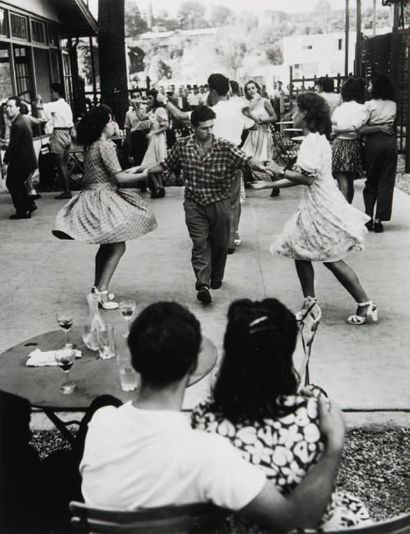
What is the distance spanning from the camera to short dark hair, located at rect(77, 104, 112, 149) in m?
5.52

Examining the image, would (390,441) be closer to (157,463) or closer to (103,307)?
(157,463)

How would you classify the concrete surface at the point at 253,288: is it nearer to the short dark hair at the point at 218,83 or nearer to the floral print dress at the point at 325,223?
the floral print dress at the point at 325,223

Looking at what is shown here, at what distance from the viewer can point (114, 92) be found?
1426 centimetres

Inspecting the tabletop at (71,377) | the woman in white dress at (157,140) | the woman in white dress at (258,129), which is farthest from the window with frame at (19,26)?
the tabletop at (71,377)

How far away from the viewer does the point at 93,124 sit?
5520 millimetres

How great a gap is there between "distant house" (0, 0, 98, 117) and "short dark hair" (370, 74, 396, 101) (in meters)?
7.16

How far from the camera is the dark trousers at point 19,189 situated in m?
9.62

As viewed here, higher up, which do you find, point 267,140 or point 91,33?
point 91,33

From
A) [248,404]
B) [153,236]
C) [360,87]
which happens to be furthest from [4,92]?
[248,404]

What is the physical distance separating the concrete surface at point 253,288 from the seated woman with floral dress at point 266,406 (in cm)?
172

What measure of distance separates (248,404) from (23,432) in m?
0.93

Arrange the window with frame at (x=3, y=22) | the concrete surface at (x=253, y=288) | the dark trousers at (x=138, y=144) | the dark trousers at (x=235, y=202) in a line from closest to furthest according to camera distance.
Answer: the concrete surface at (x=253, y=288) < the dark trousers at (x=235, y=202) < the dark trousers at (x=138, y=144) < the window with frame at (x=3, y=22)

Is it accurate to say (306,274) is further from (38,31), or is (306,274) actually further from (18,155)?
(38,31)

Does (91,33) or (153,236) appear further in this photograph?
(91,33)
